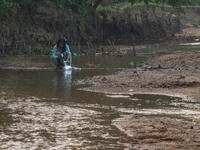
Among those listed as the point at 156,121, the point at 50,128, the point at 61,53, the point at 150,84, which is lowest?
the point at 50,128

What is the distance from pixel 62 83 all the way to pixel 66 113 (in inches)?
215

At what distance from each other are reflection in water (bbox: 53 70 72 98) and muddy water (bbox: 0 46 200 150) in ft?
0.11

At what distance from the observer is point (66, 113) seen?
8.65 m

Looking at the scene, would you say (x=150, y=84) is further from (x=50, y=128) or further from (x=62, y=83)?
(x=50, y=128)

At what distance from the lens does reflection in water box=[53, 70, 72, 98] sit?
11.9m

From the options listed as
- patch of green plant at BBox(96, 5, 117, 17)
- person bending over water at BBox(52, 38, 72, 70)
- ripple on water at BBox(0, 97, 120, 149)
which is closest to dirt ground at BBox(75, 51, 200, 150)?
ripple on water at BBox(0, 97, 120, 149)

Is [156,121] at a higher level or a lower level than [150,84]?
lower

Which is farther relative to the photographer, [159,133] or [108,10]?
[108,10]

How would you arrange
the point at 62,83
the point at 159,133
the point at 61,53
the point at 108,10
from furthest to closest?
the point at 108,10
the point at 61,53
the point at 62,83
the point at 159,133

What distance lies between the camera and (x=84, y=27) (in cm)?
4269

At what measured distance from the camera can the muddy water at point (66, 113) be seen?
6453 millimetres

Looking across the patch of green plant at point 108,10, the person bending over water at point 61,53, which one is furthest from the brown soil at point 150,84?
the patch of green plant at point 108,10

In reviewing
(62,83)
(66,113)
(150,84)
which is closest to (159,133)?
(66,113)

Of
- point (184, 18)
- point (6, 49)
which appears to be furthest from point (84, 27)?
point (184, 18)
